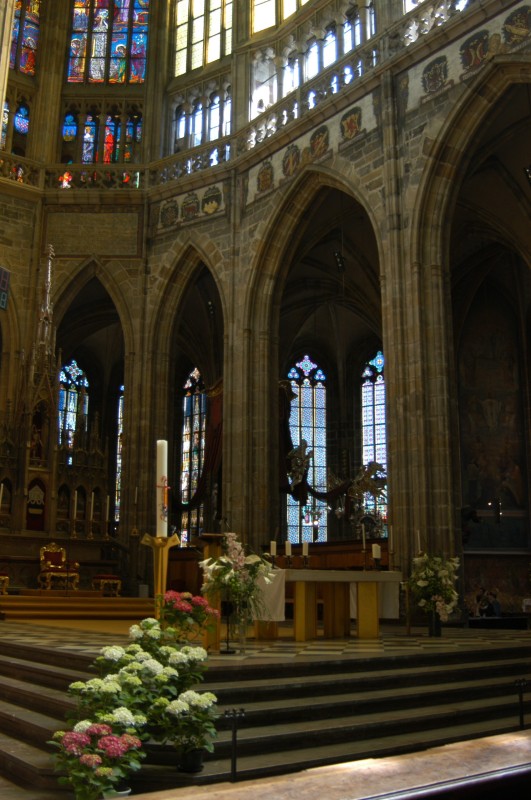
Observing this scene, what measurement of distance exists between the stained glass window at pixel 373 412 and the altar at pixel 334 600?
51.3ft

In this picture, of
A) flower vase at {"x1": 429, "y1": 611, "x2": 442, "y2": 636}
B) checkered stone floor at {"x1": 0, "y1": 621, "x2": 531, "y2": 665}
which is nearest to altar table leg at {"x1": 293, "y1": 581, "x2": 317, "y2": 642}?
checkered stone floor at {"x1": 0, "y1": 621, "x2": 531, "y2": 665}

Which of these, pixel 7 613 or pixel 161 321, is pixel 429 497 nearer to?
pixel 7 613

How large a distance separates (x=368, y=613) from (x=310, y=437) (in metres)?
17.7

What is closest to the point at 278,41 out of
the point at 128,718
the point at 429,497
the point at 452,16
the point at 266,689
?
the point at 452,16

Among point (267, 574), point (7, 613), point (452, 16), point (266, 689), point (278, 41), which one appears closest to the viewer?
point (266, 689)

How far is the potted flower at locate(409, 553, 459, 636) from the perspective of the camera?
11297 millimetres

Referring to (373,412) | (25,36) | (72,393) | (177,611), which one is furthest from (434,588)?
(25,36)

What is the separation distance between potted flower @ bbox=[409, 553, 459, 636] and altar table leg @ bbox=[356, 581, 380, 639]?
1098mm

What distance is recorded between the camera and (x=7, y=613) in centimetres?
1413

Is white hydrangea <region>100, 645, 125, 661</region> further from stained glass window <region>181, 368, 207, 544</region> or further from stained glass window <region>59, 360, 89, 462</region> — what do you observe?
stained glass window <region>59, 360, 89, 462</region>

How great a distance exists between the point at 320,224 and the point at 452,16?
6757mm

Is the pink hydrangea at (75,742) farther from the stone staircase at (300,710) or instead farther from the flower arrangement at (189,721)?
the stone staircase at (300,710)

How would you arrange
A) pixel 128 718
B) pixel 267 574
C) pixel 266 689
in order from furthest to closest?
pixel 267 574 < pixel 266 689 < pixel 128 718

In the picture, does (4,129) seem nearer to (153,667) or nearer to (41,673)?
(41,673)
